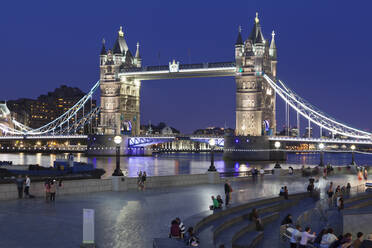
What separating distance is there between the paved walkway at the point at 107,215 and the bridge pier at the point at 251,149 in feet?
188

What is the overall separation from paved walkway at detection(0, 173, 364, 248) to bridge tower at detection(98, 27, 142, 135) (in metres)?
76.8

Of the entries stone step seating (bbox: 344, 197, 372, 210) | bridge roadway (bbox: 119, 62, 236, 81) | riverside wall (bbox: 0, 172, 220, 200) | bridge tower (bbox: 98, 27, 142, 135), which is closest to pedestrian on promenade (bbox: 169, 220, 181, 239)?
riverside wall (bbox: 0, 172, 220, 200)

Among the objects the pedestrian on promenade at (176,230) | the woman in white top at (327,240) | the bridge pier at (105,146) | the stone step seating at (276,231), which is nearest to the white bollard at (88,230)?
the pedestrian on promenade at (176,230)

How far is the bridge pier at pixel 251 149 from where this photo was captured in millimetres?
84188

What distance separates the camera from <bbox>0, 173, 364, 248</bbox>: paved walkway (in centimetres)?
1419

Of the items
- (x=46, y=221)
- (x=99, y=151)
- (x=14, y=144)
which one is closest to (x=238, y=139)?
(x=99, y=151)

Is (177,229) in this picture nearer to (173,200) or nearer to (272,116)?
(173,200)

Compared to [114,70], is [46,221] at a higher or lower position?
lower

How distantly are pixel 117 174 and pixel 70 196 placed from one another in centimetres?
338

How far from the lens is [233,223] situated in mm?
18406

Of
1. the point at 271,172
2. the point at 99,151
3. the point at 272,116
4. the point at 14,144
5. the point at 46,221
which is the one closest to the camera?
the point at 46,221

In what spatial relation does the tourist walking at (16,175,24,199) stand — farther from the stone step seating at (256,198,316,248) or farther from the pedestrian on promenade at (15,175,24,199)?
the stone step seating at (256,198,316,248)

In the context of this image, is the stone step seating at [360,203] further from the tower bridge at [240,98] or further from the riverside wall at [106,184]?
the tower bridge at [240,98]

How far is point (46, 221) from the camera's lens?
1656 cm
